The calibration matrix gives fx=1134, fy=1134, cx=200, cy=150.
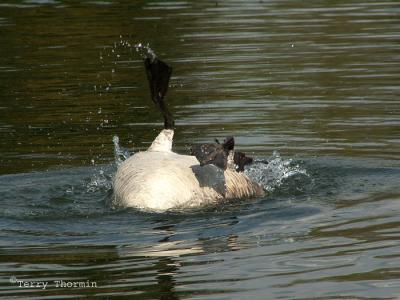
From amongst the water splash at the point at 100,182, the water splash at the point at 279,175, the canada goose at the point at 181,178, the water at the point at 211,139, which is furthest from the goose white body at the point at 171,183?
the water splash at the point at 100,182

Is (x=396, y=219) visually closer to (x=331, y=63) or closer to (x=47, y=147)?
(x=47, y=147)

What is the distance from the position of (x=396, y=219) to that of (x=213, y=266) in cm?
182

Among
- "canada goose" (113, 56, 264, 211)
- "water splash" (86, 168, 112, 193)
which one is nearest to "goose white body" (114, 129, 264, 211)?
"canada goose" (113, 56, 264, 211)

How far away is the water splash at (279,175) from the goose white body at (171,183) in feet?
1.45

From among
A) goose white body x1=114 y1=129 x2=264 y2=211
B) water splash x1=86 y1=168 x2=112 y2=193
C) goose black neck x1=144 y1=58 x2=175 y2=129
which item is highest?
goose black neck x1=144 y1=58 x2=175 y2=129

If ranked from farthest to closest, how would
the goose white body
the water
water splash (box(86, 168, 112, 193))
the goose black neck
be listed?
water splash (box(86, 168, 112, 193)) < the goose black neck < the goose white body < the water

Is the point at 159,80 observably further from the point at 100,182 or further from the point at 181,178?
the point at 181,178

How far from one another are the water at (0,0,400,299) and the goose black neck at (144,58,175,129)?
874mm

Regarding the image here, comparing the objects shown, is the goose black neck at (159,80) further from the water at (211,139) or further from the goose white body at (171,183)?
the water at (211,139)

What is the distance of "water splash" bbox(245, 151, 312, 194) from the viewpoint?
33.0ft

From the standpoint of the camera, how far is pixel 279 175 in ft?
34.3

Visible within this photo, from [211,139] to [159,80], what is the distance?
2.10 m

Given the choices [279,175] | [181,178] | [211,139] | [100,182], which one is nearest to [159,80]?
[100,182]

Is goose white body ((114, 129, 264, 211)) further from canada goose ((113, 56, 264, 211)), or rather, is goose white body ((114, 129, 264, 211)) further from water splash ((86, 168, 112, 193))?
water splash ((86, 168, 112, 193))
